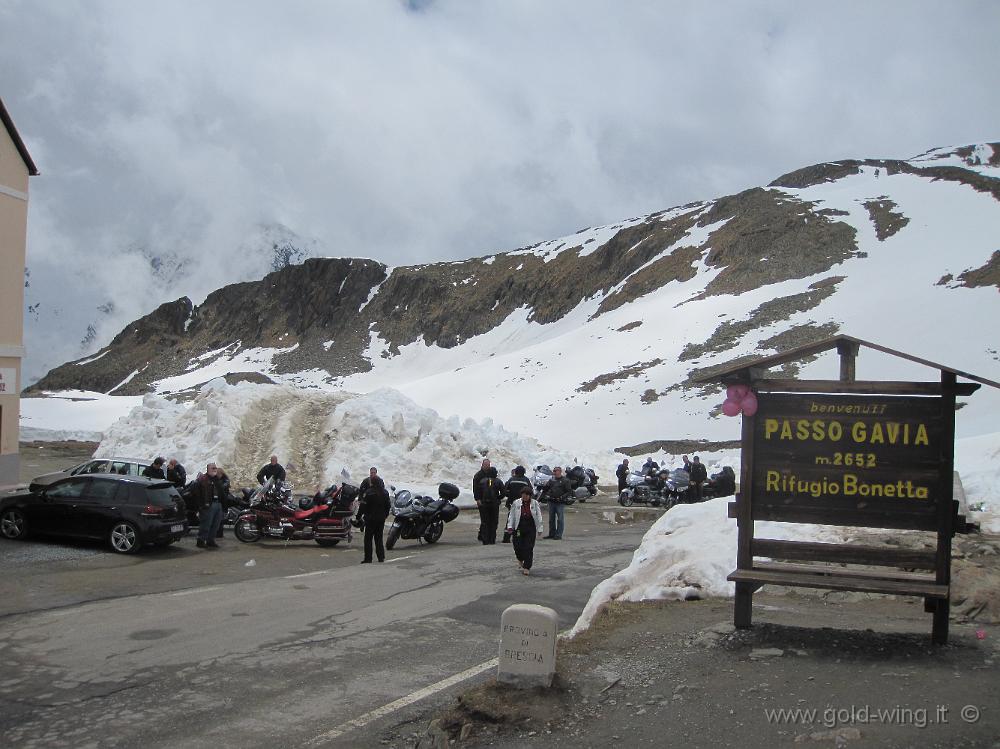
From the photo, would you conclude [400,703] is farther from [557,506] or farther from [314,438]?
[314,438]

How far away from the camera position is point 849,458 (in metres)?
7.59

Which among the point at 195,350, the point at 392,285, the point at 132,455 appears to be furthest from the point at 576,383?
the point at 195,350

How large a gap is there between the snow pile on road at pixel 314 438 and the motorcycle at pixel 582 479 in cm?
145

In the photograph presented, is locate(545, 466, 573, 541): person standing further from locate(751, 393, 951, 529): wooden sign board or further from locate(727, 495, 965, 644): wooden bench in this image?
locate(751, 393, 951, 529): wooden sign board

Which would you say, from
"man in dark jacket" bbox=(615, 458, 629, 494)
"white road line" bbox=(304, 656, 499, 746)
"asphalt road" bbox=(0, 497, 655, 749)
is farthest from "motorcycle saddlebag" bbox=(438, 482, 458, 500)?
"man in dark jacket" bbox=(615, 458, 629, 494)

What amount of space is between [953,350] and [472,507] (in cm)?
4048

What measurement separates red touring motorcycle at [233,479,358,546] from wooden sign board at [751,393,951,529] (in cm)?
1098

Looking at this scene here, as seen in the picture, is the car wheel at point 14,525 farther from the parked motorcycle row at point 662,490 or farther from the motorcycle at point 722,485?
the parked motorcycle row at point 662,490

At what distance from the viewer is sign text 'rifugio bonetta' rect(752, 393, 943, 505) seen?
7.43 metres

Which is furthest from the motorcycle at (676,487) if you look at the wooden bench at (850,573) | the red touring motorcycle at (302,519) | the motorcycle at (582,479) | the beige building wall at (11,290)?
the wooden bench at (850,573)

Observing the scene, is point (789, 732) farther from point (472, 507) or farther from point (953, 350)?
point (953, 350)

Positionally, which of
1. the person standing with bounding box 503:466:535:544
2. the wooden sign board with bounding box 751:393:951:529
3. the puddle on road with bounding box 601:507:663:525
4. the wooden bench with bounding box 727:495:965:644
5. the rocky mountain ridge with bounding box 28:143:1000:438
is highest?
the rocky mountain ridge with bounding box 28:143:1000:438

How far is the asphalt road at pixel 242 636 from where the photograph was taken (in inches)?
252

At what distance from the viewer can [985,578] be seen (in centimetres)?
880
